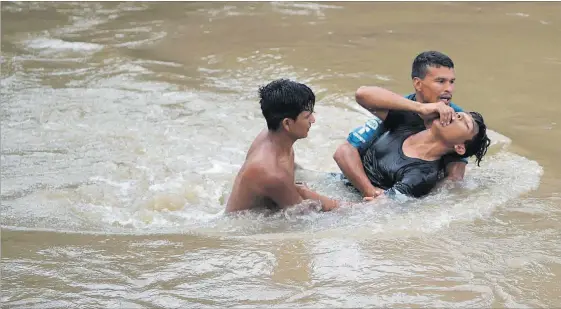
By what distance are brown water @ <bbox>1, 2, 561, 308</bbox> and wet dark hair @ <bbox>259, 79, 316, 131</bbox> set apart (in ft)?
2.20

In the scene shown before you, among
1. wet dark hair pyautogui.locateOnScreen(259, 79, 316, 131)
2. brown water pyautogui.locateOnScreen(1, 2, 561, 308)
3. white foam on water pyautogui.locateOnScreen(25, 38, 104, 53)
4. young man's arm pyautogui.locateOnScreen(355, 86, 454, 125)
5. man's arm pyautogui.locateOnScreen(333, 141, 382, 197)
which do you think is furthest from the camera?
white foam on water pyautogui.locateOnScreen(25, 38, 104, 53)

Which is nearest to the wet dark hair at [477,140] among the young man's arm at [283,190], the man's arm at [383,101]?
the man's arm at [383,101]

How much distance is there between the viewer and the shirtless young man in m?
4.52

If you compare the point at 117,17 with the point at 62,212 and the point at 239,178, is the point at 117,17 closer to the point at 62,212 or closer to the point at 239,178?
the point at 62,212

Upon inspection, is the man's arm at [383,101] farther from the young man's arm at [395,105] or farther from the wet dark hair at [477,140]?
the wet dark hair at [477,140]

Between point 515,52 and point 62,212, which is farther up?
point 515,52

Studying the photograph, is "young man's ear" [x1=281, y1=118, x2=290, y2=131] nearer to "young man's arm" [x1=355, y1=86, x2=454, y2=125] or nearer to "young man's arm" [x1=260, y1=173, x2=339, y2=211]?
"young man's arm" [x1=260, y1=173, x2=339, y2=211]

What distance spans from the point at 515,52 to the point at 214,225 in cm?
505

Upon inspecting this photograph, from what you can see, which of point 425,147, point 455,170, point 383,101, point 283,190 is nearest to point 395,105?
point 383,101

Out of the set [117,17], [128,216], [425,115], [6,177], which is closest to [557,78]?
[425,115]

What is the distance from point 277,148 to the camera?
4.61 metres

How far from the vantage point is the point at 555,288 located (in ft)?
12.6

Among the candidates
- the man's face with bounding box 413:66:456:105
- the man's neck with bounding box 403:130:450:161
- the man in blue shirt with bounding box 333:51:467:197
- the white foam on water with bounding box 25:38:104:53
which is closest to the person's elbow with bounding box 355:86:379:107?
the man in blue shirt with bounding box 333:51:467:197

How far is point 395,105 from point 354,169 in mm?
501
